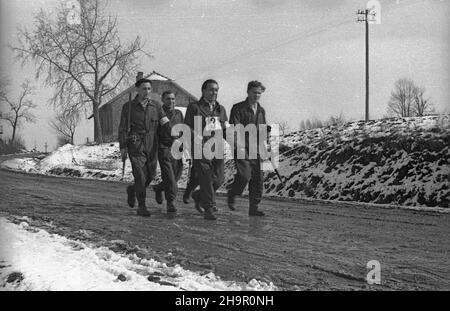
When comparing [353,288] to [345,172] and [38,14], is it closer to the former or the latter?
[38,14]

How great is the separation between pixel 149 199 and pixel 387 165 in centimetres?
766

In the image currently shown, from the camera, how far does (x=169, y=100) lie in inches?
143

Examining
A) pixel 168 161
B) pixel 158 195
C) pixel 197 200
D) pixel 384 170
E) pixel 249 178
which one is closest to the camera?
pixel 168 161

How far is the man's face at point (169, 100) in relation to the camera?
3593 mm

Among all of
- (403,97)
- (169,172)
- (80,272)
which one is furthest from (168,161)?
(403,97)

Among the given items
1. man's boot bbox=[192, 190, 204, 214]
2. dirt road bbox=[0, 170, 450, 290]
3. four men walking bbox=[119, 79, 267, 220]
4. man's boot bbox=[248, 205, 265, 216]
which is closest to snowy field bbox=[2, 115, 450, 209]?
dirt road bbox=[0, 170, 450, 290]

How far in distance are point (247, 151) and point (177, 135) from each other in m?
0.59

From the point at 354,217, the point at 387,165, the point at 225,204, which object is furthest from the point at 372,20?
the point at 387,165

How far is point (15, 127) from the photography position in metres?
3.30

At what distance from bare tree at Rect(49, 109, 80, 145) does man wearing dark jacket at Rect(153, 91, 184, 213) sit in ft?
2.22

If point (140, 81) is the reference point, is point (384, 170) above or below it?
below

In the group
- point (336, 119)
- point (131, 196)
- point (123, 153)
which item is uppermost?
point (336, 119)

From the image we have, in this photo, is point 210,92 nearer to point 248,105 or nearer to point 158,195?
point 248,105

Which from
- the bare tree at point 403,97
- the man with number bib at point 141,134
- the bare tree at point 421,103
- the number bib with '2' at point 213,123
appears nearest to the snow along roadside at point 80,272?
the man with number bib at point 141,134
